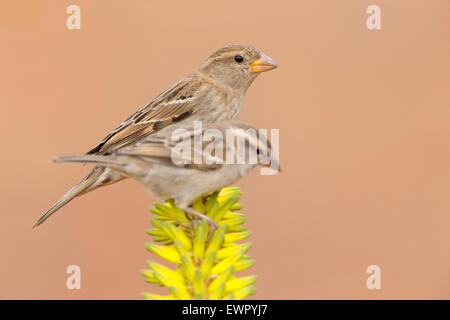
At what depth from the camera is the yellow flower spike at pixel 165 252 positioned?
102cm

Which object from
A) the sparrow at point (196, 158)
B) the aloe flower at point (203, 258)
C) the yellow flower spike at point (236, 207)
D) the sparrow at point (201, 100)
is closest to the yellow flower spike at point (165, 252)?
the aloe flower at point (203, 258)

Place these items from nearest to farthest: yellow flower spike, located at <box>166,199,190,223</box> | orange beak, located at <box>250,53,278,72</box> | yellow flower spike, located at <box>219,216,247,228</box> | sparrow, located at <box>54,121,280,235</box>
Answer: yellow flower spike, located at <box>219,216,247,228</box> → yellow flower spike, located at <box>166,199,190,223</box> → sparrow, located at <box>54,121,280,235</box> → orange beak, located at <box>250,53,278,72</box>

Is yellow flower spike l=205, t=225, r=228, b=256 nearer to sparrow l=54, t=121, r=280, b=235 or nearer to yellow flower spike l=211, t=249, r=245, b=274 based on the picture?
yellow flower spike l=211, t=249, r=245, b=274

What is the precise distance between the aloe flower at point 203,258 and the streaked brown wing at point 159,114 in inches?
31.5

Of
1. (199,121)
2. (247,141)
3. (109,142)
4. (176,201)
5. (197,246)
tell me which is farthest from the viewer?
(199,121)

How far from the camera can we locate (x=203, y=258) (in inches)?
40.1

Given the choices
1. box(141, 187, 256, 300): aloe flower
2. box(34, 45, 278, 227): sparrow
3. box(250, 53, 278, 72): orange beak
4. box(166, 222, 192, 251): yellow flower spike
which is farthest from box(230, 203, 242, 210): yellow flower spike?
box(250, 53, 278, 72): orange beak

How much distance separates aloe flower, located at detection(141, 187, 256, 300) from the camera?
36.7 inches

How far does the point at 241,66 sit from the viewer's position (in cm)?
224

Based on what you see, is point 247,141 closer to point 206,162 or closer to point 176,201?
point 206,162

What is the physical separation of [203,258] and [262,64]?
1.30 meters
